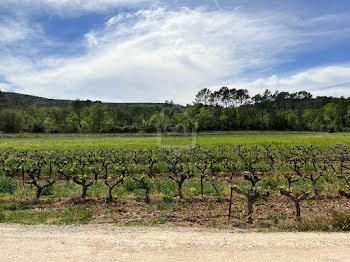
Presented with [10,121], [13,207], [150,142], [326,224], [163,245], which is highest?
[10,121]

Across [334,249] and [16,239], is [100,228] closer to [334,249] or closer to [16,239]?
[16,239]

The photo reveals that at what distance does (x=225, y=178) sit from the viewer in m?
19.8

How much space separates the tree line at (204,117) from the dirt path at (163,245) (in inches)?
3032

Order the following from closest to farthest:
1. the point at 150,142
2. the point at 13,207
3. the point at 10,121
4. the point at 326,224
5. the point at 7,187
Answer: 1. the point at 326,224
2. the point at 13,207
3. the point at 7,187
4. the point at 150,142
5. the point at 10,121

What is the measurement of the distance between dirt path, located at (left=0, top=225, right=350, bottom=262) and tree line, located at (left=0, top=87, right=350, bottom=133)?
253ft

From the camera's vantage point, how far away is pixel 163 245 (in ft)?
25.4

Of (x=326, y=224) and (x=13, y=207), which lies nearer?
(x=326, y=224)

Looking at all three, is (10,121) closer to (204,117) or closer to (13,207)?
(204,117)

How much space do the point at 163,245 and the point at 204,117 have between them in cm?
10253

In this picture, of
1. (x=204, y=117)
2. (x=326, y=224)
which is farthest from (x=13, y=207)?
(x=204, y=117)

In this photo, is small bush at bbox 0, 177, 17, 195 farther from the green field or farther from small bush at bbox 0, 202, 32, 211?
the green field

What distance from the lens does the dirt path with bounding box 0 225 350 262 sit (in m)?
6.83

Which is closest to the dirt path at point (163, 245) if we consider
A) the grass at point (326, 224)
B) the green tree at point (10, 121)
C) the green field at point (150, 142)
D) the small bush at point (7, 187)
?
the grass at point (326, 224)

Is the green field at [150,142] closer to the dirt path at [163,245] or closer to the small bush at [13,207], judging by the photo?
the small bush at [13,207]
